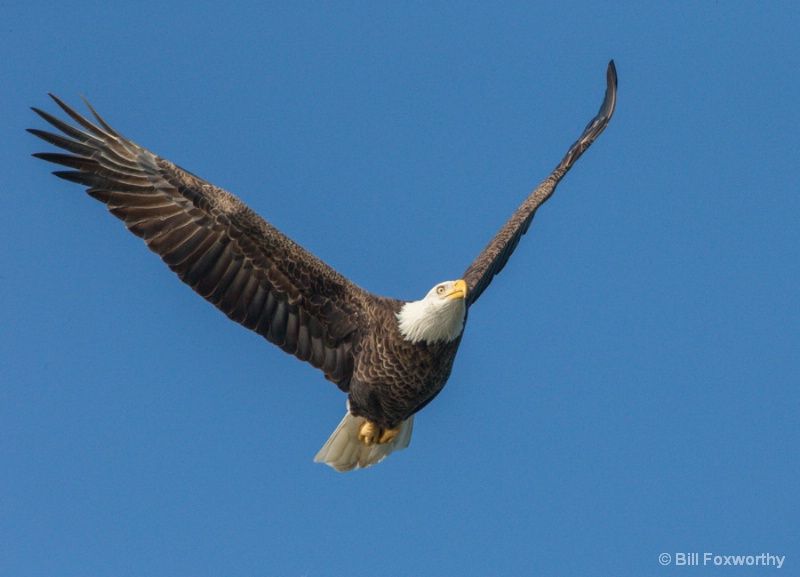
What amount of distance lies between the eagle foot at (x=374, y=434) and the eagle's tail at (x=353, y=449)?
0.07 metres

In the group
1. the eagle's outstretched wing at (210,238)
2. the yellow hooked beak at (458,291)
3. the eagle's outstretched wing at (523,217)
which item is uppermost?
the eagle's outstretched wing at (523,217)

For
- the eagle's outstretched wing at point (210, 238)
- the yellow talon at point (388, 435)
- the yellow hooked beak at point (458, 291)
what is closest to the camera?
the yellow hooked beak at point (458, 291)

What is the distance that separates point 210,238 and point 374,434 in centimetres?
230

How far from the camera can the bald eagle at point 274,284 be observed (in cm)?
1012

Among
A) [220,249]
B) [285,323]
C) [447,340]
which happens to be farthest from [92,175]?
[447,340]

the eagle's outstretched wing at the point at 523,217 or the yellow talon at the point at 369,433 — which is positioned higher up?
the eagle's outstretched wing at the point at 523,217

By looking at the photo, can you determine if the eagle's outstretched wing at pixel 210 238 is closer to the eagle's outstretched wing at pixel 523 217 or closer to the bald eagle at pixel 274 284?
the bald eagle at pixel 274 284

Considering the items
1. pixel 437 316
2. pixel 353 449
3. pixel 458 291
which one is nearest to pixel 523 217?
pixel 458 291

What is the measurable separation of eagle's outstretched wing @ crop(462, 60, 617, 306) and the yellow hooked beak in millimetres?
564

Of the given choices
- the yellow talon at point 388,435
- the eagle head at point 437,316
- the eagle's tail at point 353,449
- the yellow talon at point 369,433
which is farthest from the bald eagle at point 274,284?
the eagle's tail at point 353,449

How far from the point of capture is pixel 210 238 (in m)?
10.4

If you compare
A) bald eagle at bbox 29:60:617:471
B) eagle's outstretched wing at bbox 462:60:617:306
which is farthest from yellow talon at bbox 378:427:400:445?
eagle's outstretched wing at bbox 462:60:617:306

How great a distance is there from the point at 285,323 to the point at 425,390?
1.33 metres

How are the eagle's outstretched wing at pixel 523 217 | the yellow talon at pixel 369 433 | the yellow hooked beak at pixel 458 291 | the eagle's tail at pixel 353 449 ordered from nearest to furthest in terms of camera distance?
the yellow hooked beak at pixel 458 291, the eagle's outstretched wing at pixel 523 217, the yellow talon at pixel 369 433, the eagle's tail at pixel 353 449
